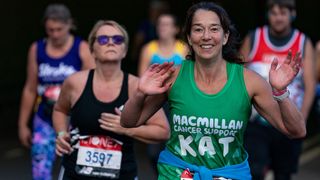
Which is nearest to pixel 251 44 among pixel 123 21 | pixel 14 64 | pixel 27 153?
pixel 27 153

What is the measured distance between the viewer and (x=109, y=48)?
5.18 metres

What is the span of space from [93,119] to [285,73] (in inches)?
55.2

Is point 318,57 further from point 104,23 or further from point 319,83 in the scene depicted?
point 104,23

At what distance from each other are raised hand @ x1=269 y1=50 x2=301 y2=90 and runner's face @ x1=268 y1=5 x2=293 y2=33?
7.97 feet

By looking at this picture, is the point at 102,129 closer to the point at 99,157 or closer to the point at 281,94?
the point at 99,157

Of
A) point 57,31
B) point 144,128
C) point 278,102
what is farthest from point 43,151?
point 278,102

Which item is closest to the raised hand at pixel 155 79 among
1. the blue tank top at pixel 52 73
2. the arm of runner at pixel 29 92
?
the blue tank top at pixel 52 73

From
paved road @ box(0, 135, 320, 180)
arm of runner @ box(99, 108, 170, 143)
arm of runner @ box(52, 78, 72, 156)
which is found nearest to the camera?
arm of runner @ box(99, 108, 170, 143)

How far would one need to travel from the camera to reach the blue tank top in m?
6.51

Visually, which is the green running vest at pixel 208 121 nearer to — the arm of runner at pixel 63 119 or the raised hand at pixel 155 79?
the raised hand at pixel 155 79

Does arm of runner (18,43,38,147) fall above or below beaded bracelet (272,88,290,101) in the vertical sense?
below

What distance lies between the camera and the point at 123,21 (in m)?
19.8

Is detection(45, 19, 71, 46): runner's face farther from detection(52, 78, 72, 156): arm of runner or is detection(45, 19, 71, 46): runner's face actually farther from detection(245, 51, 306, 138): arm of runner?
detection(245, 51, 306, 138): arm of runner

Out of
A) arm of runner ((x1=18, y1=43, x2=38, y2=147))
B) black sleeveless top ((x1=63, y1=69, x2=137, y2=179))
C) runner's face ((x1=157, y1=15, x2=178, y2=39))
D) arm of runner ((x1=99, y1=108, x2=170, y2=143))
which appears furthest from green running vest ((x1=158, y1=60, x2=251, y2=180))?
runner's face ((x1=157, y1=15, x2=178, y2=39))
